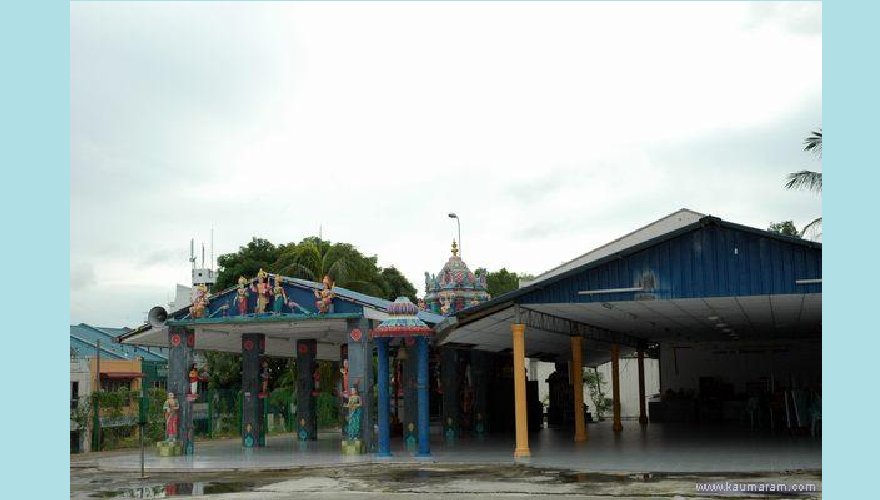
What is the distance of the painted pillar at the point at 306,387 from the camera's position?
2875 cm

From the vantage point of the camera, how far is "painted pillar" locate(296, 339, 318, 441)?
2875 cm

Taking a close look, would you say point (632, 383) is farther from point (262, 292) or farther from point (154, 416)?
point (262, 292)

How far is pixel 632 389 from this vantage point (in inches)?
1912

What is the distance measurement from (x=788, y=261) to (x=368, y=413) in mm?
11045

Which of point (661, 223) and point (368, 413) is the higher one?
point (661, 223)

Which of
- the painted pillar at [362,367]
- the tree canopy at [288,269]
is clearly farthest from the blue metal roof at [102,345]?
the painted pillar at [362,367]

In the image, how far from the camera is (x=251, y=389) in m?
27.4

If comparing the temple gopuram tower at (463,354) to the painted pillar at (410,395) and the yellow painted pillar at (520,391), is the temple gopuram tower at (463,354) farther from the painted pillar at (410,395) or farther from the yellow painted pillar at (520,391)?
the yellow painted pillar at (520,391)

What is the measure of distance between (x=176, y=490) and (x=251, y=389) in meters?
10.4

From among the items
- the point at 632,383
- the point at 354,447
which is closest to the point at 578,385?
the point at 354,447

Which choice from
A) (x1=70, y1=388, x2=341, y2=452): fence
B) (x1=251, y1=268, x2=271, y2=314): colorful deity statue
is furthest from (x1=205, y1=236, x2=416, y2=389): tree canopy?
(x1=251, y1=268, x2=271, y2=314): colorful deity statue

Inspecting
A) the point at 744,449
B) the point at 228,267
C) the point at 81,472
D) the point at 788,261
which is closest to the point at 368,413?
the point at 81,472

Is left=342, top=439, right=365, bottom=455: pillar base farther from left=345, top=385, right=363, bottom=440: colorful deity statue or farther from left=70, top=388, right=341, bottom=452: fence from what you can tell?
left=70, top=388, right=341, bottom=452: fence

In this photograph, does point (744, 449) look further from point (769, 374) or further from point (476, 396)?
point (769, 374)
